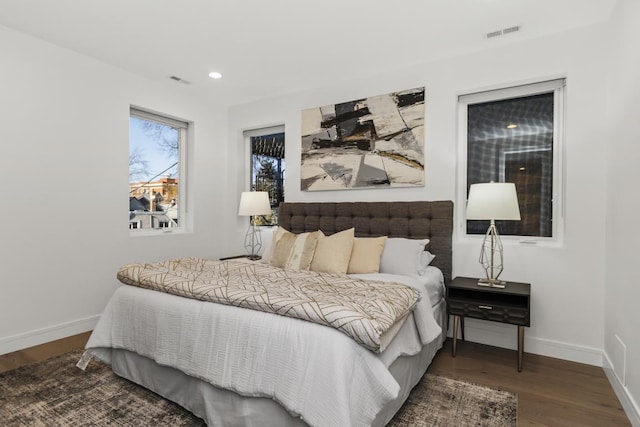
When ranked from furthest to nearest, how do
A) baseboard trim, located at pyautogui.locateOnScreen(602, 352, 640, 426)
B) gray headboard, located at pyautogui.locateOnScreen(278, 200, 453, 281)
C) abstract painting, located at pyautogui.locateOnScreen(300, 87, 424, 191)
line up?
1. abstract painting, located at pyautogui.locateOnScreen(300, 87, 424, 191)
2. gray headboard, located at pyautogui.locateOnScreen(278, 200, 453, 281)
3. baseboard trim, located at pyautogui.locateOnScreen(602, 352, 640, 426)

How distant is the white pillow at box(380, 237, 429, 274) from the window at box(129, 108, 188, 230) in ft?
8.90

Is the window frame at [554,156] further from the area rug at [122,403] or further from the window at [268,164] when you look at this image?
the window at [268,164]

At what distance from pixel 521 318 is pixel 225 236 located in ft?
11.6

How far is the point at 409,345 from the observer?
200 cm

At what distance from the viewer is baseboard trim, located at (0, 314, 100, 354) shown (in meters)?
2.85

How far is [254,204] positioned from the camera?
159 inches

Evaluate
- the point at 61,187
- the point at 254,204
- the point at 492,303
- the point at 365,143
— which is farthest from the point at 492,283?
the point at 61,187

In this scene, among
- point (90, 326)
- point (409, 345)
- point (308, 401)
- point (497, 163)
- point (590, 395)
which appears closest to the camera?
point (308, 401)

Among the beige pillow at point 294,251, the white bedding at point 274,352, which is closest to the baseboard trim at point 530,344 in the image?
the white bedding at point 274,352

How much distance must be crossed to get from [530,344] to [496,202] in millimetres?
1232

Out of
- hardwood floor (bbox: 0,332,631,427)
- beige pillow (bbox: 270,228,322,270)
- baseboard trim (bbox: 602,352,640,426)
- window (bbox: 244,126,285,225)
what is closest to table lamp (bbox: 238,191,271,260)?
window (bbox: 244,126,285,225)

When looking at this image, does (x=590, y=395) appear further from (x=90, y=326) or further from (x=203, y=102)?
(x=203, y=102)

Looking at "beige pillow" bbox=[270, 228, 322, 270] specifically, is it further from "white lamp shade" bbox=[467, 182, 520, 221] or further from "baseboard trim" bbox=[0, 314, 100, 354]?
"baseboard trim" bbox=[0, 314, 100, 354]

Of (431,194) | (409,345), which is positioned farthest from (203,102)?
(409,345)
